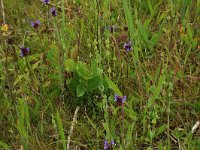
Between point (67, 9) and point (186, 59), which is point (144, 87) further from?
point (67, 9)

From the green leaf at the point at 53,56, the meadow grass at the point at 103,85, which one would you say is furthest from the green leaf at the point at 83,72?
the green leaf at the point at 53,56

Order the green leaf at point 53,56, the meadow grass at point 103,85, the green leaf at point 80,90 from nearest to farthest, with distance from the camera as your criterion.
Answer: the meadow grass at point 103,85
the green leaf at point 80,90
the green leaf at point 53,56

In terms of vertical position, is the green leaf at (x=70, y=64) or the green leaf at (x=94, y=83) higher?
the green leaf at (x=70, y=64)

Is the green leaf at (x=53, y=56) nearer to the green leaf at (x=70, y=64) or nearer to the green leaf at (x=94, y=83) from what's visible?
the green leaf at (x=70, y=64)

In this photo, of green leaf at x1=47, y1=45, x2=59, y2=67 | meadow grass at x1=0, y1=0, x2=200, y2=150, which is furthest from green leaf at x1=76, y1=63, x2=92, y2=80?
green leaf at x1=47, y1=45, x2=59, y2=67

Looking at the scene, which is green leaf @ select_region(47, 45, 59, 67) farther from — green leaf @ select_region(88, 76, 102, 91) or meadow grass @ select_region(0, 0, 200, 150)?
green leaf @ select_region(88, 76, 102, 91)

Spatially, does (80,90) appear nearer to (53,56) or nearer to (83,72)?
(83,72)

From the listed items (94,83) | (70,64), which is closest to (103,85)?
(94,83)

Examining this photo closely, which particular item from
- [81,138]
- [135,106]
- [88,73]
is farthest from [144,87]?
[81,138]

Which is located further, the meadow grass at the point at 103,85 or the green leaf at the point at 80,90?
the green leaf at the point at 80,90
